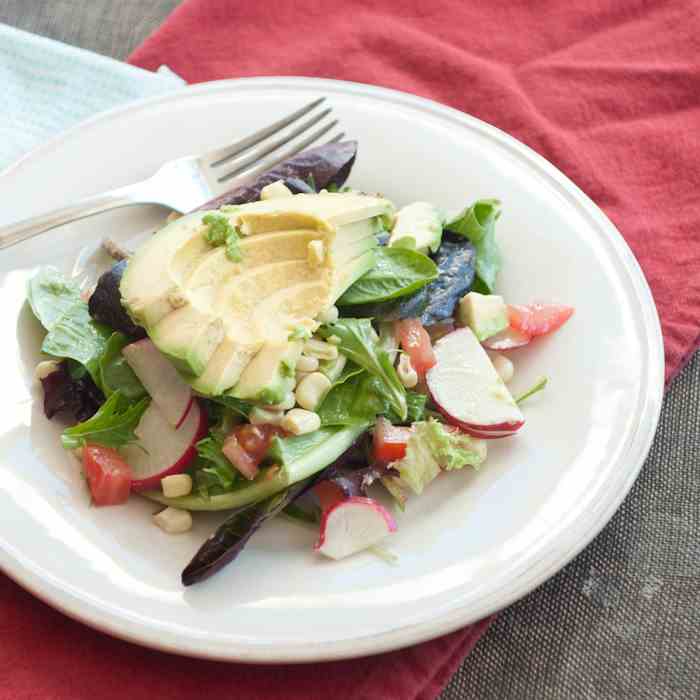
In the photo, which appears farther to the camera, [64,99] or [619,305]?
[64,99]

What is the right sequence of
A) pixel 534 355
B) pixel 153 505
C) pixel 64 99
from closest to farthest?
pixel 153 505 → pixel 534 355 → pixel 64 99

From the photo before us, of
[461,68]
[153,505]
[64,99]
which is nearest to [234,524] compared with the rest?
[153,505]

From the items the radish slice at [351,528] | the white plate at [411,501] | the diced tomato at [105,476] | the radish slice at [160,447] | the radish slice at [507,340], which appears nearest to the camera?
the white plate at [411,501]

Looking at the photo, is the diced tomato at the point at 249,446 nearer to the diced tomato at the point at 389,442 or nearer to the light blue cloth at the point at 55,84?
the diced tomato at the point at 389,442

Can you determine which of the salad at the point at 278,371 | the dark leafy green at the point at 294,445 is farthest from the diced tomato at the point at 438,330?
the dark leafy green at the point at 294,445

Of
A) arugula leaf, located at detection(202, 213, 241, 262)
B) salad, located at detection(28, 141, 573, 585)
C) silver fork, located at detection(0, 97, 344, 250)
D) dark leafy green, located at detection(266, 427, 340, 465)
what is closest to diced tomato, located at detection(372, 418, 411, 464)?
salad, located at detection(28, 141, 573, 585)

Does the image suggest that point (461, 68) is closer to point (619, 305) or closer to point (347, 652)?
point (619, 305)
